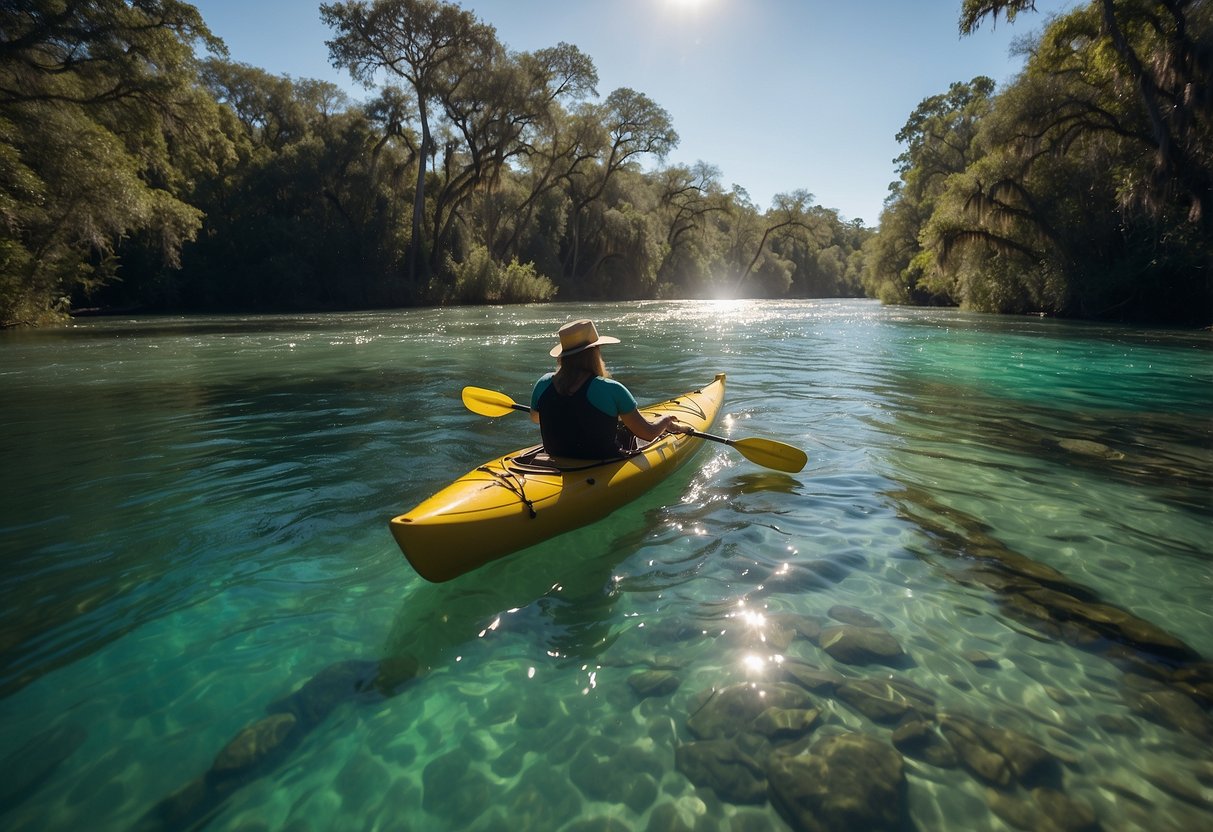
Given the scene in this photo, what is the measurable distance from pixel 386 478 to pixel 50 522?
2.04 m

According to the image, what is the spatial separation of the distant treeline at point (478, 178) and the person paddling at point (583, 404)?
16555mm

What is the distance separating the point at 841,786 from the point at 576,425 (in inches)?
97.7

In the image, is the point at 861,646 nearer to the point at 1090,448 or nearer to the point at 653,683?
the point at 653,683

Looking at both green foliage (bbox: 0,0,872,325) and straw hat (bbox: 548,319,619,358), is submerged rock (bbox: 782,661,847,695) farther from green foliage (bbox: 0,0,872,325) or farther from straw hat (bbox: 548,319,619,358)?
green foliage (bbox: 0,0,872,325)

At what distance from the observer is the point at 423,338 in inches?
609

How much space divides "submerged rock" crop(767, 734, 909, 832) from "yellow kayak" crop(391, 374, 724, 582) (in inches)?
67.5

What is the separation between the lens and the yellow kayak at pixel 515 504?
299 centimetres

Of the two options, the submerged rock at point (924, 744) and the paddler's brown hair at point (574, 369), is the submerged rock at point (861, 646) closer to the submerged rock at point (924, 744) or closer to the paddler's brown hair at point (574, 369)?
the submerged rock at point (924, 744)

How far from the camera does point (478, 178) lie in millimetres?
30078

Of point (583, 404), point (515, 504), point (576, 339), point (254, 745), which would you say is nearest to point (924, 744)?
point (515, 504)

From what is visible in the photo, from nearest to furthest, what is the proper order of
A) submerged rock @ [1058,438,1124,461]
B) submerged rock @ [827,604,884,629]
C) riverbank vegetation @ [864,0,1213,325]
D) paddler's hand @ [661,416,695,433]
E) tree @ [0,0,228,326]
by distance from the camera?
submerged rock @ [827,604,884,629], paddler's hand @ [661,416,695,433], submerged rock @ [1058,438,1124,461], tree @ [0,0,228,326], riverbank vegetation @ [864,0,1213,325]

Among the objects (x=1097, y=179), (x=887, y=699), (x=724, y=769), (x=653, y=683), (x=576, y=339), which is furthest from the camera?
(x=1097, y=179)

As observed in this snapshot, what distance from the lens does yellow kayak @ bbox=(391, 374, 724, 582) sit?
299 cm

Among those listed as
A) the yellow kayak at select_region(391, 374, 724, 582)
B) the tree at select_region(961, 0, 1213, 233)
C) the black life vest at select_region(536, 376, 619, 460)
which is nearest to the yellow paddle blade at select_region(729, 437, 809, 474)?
the yellow kayak at select_region(391, 374, 724, 582)
